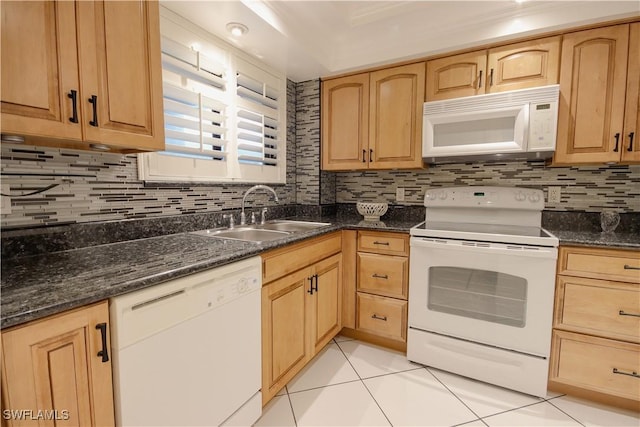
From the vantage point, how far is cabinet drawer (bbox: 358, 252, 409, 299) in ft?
6.76

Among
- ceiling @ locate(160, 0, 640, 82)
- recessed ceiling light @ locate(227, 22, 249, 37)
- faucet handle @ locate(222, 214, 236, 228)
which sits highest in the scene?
ceiling @ locate(160, 0, 640, 82)

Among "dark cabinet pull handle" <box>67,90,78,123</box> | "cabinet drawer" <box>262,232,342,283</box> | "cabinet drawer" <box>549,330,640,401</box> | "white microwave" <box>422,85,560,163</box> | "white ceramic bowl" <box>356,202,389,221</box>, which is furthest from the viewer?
"white ceramic bowl" <box>356,202,389,221</box>

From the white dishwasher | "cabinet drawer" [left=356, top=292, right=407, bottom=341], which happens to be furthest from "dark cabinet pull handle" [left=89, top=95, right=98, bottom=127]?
"cabinet drawer" [left=356, top=292, right=407, bottom=341]

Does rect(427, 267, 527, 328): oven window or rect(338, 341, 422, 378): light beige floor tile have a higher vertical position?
rect(427, 267, 527, 328): oven window

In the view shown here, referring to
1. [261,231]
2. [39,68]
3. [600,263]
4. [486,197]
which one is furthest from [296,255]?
[600,263]

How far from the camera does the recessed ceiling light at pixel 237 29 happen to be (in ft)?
5.58

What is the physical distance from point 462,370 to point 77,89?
238 centimetres

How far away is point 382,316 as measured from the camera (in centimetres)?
215

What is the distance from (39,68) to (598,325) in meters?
2.67

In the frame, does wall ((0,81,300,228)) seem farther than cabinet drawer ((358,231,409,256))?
No

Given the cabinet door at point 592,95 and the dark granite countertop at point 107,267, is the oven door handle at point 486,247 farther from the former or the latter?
the cabinet door at point 592,95

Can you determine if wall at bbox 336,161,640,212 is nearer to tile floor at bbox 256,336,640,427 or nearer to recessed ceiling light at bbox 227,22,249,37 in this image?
tile floor at bbox 256,336,640,427

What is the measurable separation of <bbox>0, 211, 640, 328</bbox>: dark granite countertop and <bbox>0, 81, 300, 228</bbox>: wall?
0.15 meters

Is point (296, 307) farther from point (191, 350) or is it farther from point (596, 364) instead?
point (596, 364)
